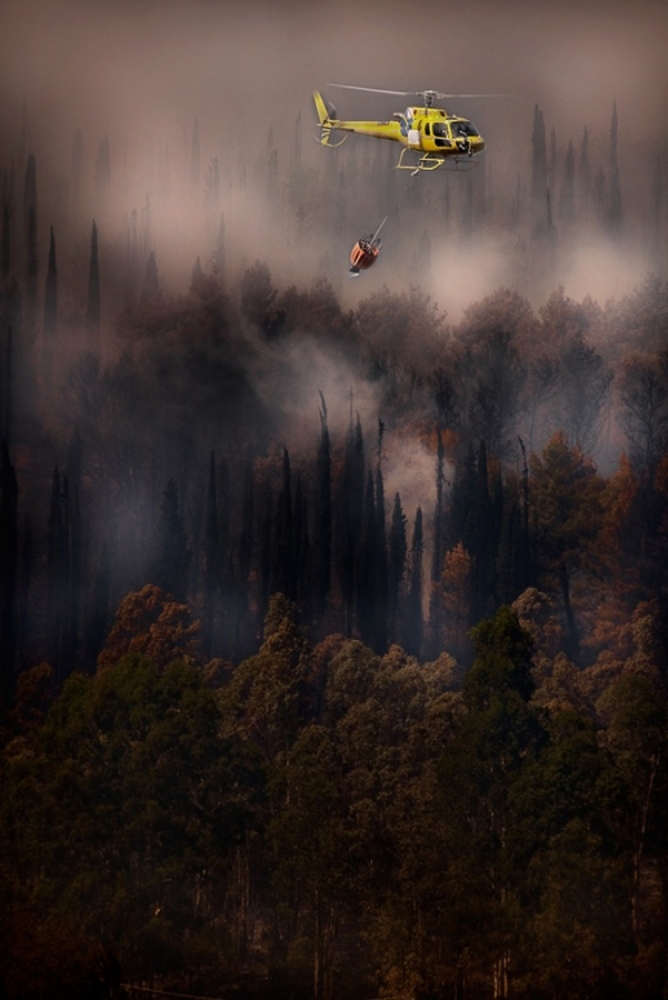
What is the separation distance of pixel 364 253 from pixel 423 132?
909 millimetres

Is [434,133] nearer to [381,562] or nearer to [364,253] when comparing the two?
A: [364,253]

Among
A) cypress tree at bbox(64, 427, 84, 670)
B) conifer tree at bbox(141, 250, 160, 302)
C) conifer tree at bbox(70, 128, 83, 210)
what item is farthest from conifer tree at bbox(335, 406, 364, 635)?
conifer tree at bbox(70, 128, 83, 210)

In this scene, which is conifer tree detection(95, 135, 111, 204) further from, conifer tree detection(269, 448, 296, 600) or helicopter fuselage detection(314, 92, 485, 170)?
conifer tree detection(269, 448, 296, 600)

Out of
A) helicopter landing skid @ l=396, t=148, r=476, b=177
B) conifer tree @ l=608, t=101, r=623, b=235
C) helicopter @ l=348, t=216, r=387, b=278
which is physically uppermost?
helicopter landing skid @ l=396, t=148, r=476, b=177

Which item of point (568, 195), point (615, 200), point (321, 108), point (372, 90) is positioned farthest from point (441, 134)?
point (615, 200)

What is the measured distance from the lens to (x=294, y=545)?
10.7 m

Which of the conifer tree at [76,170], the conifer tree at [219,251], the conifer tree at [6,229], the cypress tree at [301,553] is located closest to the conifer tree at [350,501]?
the cypress tree at [301,553]

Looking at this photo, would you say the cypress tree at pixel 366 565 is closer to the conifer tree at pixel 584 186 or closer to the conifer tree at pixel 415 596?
the conifer tree at pixel 415 596

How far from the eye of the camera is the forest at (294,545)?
10391mm

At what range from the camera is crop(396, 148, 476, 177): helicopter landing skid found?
10.4 metres

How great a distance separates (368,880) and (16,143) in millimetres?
4605

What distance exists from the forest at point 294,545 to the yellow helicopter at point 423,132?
18 cm

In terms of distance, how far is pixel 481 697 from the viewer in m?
10.4

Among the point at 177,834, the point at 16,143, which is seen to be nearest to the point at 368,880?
the point at 177,834
